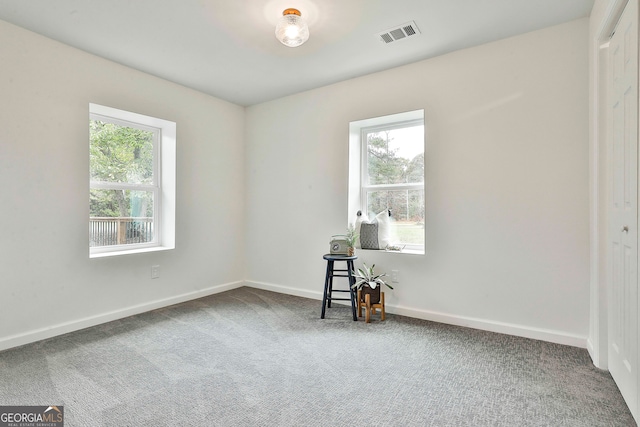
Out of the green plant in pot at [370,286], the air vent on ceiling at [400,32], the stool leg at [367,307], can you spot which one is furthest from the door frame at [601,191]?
the stool leg at [367,307]

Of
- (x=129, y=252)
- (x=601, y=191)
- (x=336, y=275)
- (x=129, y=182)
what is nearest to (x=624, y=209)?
(x=601, y=191)

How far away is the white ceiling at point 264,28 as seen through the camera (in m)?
2.39

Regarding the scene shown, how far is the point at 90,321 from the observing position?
10.0 feet

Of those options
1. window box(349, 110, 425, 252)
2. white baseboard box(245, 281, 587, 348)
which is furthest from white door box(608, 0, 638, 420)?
A: window box(349, 110, 425, 252)

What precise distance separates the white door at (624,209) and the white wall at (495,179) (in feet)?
1.64

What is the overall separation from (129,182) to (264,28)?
218cm

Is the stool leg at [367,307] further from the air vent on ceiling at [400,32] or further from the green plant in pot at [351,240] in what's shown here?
the air vent on ceiling at [400,32]

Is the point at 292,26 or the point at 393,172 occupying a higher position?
the point at 292,26

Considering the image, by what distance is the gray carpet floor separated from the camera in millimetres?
1743

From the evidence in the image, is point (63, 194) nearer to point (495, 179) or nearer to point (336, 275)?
point (336, 275)

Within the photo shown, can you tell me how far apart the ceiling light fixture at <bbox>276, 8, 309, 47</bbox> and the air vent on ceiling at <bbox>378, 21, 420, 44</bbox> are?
70 cm

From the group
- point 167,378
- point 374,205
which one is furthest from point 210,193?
point 167,378

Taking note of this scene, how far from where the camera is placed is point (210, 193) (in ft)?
13.8

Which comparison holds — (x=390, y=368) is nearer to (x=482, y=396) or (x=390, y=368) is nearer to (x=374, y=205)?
(x=482, y=396)
